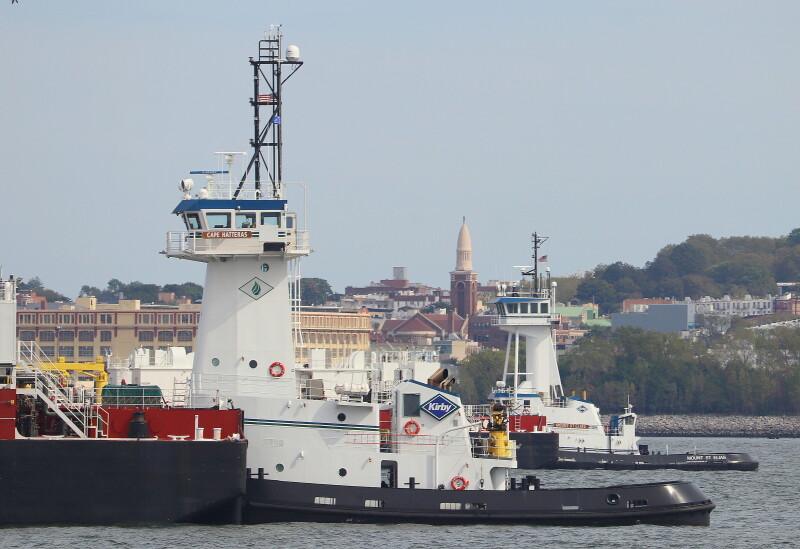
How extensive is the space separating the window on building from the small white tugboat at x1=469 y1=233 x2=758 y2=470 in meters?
81.5

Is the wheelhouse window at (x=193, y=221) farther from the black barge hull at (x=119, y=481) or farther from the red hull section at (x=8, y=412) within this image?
the red hull section at (x=8, y=412)

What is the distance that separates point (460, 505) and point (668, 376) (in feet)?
355

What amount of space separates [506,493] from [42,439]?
1054 centimetres

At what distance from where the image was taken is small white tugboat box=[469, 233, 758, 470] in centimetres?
6669

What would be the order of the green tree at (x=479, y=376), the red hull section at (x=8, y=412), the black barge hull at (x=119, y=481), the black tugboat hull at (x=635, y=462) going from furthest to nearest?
the green tree at (x=479, y=376) → the black tugboat hull at (x=635, y=462) → the red hull section at (x=8, y=412) → the black barge hull at (x=119, y=481)

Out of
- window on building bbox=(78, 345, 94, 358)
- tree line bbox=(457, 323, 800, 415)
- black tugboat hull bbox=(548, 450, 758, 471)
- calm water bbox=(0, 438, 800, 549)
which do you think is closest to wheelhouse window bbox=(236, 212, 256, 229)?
calm water bbox=(0, 438, 800, 549)

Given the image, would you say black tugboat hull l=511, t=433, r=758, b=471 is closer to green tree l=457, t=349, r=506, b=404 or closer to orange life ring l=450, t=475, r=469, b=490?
orange life ring l=450, t=475, r=469, b=490

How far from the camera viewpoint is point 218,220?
40.1 meters

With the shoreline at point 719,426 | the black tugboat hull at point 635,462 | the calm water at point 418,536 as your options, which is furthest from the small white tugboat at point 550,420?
the shoreline at point 719,426

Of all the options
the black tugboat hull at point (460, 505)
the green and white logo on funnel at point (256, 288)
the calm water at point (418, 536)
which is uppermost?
the green and white logo on funnel at point (256, 288)

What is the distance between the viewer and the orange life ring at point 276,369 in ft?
132

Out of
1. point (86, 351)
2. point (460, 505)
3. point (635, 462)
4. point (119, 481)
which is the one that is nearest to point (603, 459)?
point (635, 462)

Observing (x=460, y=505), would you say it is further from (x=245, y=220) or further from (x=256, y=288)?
(x=245, y=220)

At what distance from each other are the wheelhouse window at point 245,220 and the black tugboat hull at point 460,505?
593 centimetres
